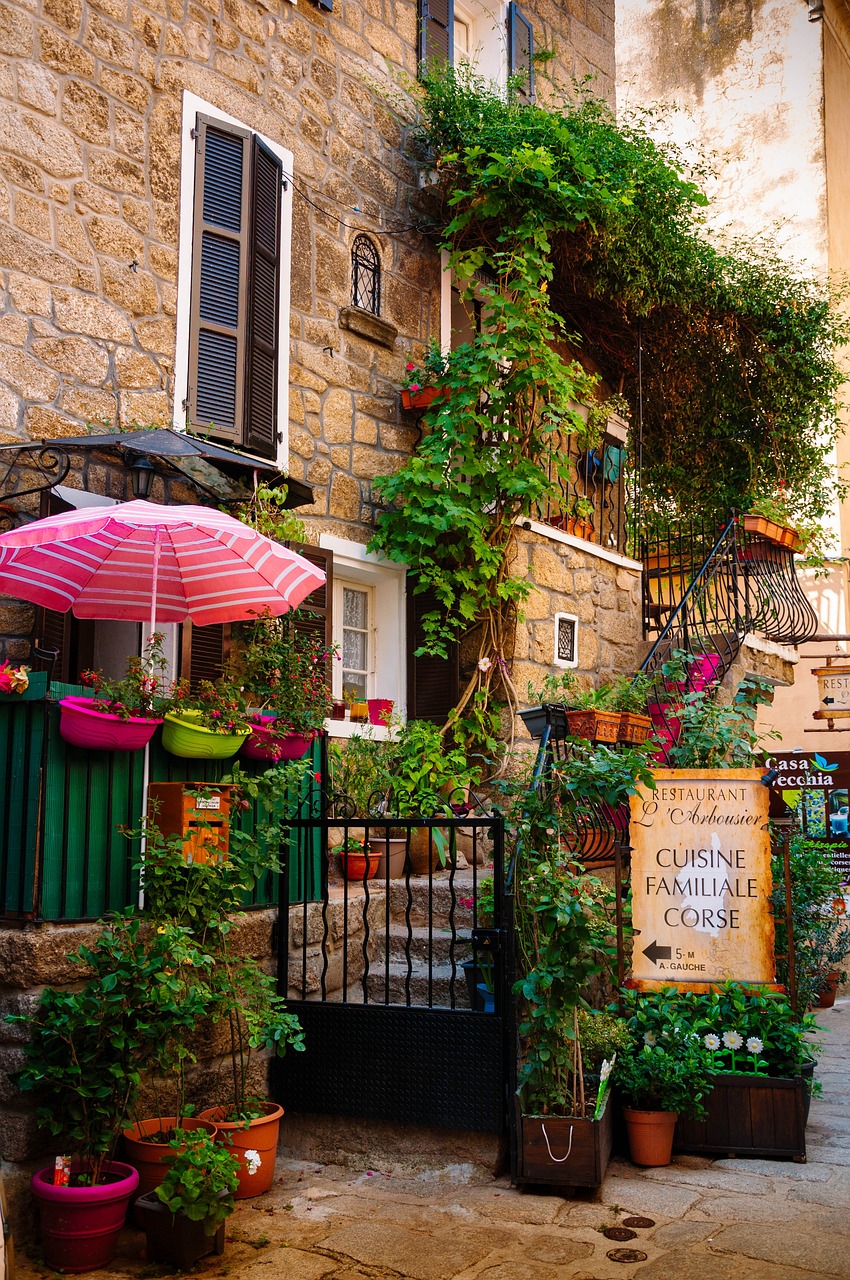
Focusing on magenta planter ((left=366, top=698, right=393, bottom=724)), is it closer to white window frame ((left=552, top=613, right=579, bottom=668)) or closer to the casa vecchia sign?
white window frame ((left=552, top=613, right=579, bottom=668))

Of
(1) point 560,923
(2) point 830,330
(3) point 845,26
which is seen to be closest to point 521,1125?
(1) point 560,923

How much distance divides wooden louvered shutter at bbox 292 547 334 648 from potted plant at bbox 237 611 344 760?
1 centimetres

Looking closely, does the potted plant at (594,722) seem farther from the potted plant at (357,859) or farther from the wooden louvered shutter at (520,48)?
the wooden louvered shutter at (520,48)

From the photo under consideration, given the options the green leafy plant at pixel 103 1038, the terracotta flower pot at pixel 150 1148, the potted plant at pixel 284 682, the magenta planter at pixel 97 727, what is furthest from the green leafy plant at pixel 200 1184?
the potted plant at pixel 284 682

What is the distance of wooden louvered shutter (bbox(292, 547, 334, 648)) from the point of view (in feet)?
23.6

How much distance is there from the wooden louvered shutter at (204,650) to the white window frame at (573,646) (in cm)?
300

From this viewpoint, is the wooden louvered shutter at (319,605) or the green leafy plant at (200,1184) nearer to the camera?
the green leafy plant at (200,1184)

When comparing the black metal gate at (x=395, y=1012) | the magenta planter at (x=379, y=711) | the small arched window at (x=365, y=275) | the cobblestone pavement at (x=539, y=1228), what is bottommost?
the cobblestone pavement at (x=539, y=1228)

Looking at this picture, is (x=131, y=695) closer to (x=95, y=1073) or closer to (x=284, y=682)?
(x=95, y=1073)

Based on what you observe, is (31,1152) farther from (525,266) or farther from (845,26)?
(845,26)

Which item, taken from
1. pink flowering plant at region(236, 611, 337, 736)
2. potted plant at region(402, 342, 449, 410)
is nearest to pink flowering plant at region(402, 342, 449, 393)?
potted plant at region(402, 342, 449, 410)

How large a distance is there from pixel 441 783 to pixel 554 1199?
3.28m

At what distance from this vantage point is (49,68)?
20.7 ft

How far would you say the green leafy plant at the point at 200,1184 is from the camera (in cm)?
395
